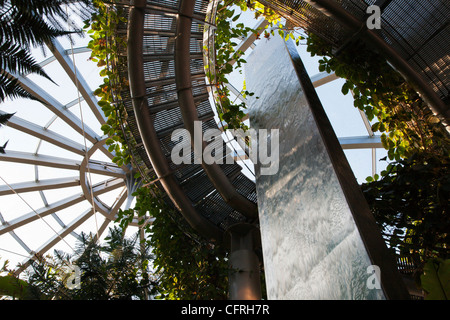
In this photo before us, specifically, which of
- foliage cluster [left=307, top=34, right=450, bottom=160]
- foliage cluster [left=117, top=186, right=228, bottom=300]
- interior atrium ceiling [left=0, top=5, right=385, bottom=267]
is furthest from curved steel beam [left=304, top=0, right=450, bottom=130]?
interior atrium ceiling [left=0, top=5, right=385, bottom=267]

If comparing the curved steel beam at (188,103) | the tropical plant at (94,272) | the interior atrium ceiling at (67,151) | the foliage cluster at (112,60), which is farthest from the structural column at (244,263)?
the interior atrium ceiling at (67,151)

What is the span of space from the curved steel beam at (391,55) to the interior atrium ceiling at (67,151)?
7.09 m

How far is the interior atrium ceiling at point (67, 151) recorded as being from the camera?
494 inches

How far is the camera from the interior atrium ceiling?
1255 cm

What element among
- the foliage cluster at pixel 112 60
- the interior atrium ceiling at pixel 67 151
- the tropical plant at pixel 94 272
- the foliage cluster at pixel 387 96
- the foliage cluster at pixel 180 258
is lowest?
the tropical plant at pixel 94 272

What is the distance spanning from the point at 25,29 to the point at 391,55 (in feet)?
10.8

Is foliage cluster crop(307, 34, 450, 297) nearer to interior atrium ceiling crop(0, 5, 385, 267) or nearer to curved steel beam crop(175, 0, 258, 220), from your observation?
curved steel beam crop(175, 0, 258, 220)

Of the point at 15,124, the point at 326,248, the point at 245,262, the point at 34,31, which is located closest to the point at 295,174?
the point at 326,248

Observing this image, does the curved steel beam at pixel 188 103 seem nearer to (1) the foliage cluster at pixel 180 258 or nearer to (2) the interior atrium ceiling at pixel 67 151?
(1) the foliage cluster at pixel 180 258

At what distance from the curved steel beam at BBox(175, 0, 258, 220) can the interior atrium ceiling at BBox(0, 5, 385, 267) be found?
21.1ft

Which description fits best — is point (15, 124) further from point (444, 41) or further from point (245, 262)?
point (444, 41)

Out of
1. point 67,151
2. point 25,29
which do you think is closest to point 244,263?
point 25,29

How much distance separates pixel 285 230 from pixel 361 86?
2.40m

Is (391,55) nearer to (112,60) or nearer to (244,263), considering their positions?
(244,263)
